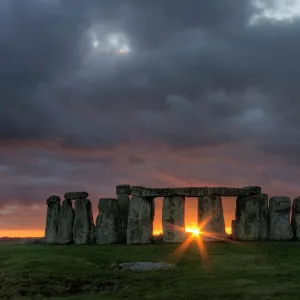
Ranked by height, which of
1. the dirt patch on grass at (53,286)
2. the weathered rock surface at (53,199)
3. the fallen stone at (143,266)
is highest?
the weathered rock surface at (53,199)

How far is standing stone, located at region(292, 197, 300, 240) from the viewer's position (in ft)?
120

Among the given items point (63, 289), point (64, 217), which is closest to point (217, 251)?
point (63, 289)

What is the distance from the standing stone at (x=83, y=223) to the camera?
1544 inches

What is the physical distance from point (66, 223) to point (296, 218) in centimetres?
1510

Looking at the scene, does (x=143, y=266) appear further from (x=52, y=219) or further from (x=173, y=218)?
(x=52, y=219)

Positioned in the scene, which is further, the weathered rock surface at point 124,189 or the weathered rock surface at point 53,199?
the weathered rock surface at point 53,199

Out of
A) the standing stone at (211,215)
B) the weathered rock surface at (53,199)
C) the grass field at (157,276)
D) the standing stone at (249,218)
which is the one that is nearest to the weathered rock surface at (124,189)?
the weathered rock surface at (53,199)

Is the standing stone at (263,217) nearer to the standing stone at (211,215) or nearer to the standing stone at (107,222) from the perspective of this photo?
the standing stone at (211,215)

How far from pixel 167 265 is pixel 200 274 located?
97.7 inches

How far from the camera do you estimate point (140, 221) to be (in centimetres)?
3731

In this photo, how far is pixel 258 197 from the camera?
3666cm

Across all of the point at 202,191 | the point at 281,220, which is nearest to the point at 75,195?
the point at 202,191

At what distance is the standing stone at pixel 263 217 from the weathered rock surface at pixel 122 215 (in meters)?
8.63

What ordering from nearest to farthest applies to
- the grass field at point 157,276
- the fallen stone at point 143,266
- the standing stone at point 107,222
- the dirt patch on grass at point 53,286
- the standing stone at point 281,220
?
the grass field at point 157,276, the dirt patch on grass at point 53,286, the fallen stone at point 143,266, the standing stone at point 281,220, the standing stone at point 107,222
